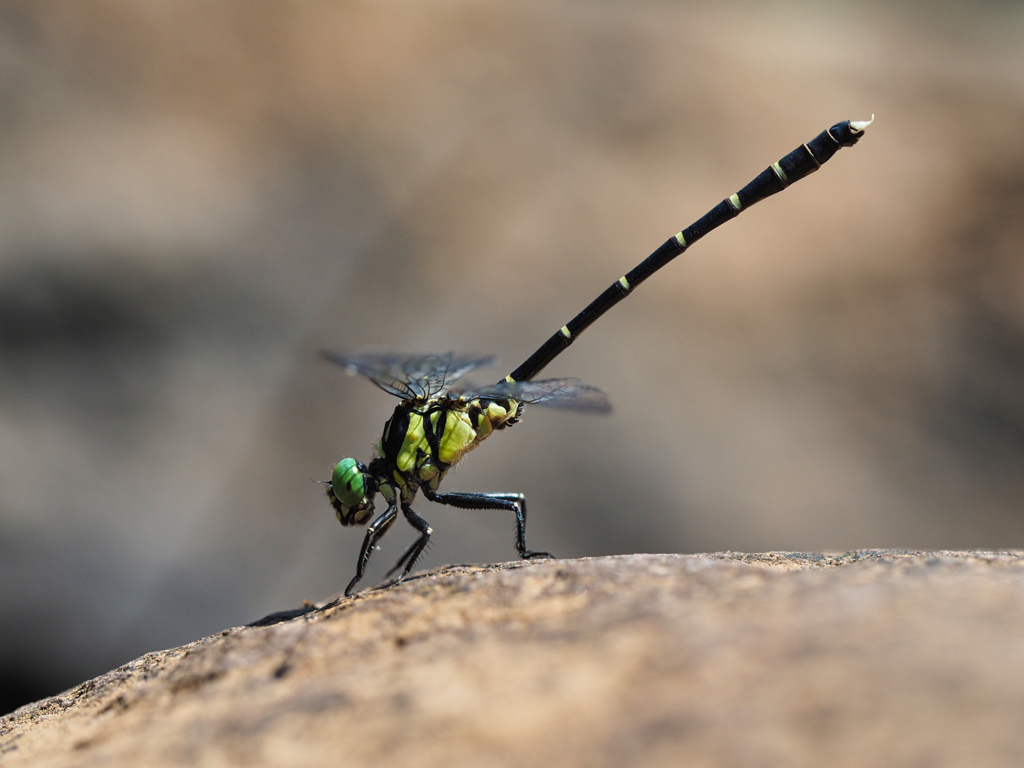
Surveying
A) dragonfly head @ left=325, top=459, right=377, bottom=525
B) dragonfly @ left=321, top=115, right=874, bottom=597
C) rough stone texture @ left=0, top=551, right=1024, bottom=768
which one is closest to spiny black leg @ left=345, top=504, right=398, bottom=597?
dragonfly @ left=321, top=115, right=874, bottom=597

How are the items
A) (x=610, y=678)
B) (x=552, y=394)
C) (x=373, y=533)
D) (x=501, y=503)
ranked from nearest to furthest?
(x=610, y=678)
(x=373, y=533)
(x=501, y=503)
(x=552, y=394)

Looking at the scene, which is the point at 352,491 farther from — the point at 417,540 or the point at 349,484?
the point at 417,540

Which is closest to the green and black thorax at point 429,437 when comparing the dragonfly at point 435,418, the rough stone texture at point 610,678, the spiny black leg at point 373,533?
the dragonfly at point 435,418

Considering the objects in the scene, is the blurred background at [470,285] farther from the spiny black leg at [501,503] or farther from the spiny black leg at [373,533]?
the spiny black leg at [373,533]

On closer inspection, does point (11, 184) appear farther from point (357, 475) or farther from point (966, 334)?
point (966, 334)

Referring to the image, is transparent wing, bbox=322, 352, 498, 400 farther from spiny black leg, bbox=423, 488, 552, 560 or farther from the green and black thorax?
spiny black leg, bbox=423, 488, 552, 560

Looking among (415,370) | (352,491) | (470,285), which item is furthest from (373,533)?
(470,285)

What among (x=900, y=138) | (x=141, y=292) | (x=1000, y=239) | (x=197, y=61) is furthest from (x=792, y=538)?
(x=197, y=61)
